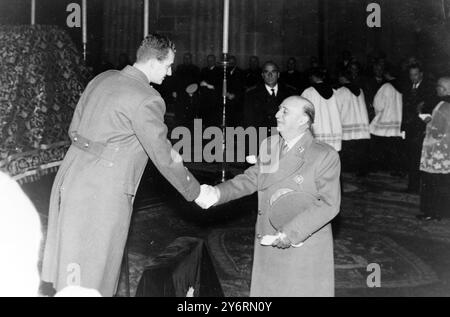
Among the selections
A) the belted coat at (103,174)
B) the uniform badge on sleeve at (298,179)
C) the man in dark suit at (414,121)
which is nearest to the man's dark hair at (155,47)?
the belted coat at (103,174)

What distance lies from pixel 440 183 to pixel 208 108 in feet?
19.1

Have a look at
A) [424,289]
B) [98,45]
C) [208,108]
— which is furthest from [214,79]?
[424,289]

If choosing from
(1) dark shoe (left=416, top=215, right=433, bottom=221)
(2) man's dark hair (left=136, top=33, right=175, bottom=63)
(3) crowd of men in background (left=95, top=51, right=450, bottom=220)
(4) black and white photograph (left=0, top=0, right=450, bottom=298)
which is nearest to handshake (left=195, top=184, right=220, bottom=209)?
(4) black and white photograph (left=0, top=0, right=450, bottom=298)

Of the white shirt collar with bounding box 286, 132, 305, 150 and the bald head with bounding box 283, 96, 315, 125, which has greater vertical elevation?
the bald head with bounding box 283, 96, 315, 125

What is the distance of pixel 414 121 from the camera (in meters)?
8.62

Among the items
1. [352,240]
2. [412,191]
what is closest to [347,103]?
[412,191]

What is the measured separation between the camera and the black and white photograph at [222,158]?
339 cm

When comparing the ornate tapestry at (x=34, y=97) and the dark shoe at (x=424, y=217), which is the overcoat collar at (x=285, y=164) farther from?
the dark shoe at (x=424, y=217)

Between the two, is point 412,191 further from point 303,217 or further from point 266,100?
point 303,217

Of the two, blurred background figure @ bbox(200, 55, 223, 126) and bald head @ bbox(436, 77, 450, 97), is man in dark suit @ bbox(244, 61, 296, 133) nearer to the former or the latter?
bald head @ bbox(436, 77, 450, 97)

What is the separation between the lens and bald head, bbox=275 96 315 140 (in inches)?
136

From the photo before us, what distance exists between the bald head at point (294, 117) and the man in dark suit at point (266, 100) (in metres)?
4.42

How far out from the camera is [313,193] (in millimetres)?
3379

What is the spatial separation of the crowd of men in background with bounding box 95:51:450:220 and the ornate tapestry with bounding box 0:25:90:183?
1.61 metres
